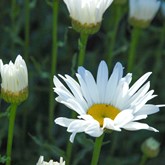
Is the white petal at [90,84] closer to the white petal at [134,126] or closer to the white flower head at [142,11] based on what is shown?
the white petal at [134,126]

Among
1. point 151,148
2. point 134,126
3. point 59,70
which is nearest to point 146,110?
point 134,126

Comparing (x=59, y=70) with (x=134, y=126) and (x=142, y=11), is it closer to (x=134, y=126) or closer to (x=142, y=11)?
(x=142, y=11)

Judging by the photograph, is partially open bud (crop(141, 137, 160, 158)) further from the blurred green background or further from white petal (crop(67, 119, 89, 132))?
white petal (crop(67, 119, 89, 132))

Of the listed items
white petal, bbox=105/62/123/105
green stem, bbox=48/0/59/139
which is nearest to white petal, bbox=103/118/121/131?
white petal, bbox=105/62/123/105

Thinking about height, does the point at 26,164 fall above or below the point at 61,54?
below

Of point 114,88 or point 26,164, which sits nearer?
point 114,88

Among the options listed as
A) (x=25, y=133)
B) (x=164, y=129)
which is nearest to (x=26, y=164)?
(x=25, y=133)

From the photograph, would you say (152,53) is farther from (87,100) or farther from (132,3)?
(87,100)
